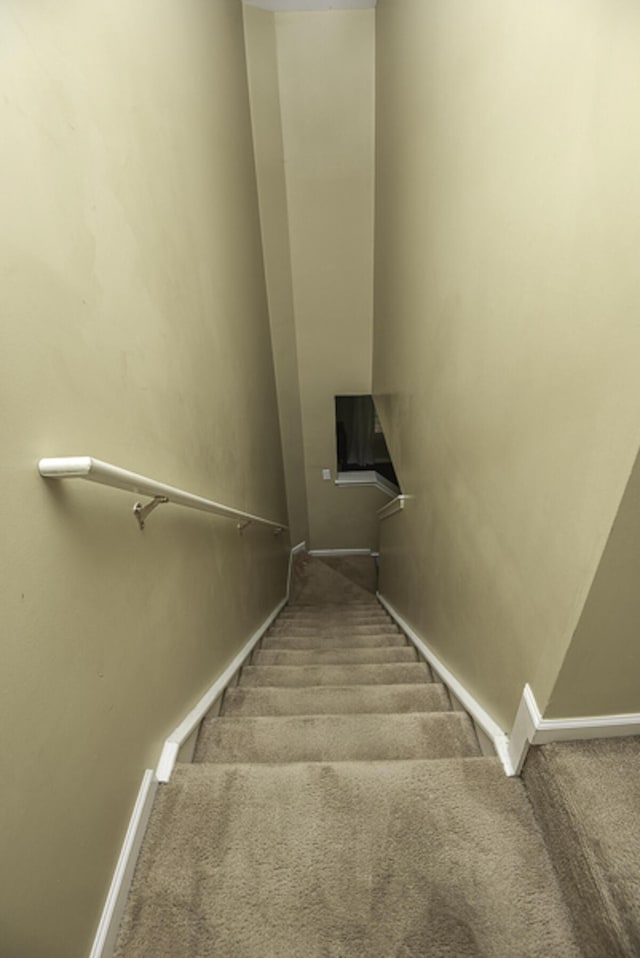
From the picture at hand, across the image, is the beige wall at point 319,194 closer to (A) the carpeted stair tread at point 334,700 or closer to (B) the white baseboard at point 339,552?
(B) the white baseboard at point 339,552

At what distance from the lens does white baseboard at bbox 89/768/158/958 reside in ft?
2.35

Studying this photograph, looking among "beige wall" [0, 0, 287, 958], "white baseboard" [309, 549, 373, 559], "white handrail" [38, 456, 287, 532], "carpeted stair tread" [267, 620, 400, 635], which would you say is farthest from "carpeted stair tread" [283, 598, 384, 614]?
"white handrail" [38, 456, 287, 532]

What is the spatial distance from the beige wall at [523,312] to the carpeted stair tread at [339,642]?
65 centimetres

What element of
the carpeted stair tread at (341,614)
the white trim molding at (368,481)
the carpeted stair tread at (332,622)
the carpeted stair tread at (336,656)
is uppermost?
the carpeted stair tread at (336,656)

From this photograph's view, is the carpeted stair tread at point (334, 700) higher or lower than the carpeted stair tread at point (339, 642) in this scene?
higher

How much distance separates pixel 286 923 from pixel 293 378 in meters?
3.67

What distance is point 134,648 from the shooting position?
34.8 inches

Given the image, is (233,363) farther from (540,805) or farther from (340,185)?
(340,185)

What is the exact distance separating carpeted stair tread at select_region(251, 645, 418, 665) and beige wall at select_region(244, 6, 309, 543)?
7.59 ft

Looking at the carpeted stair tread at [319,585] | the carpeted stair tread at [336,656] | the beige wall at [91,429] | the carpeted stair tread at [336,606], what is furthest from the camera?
the carpeted stair tread at [319,585]

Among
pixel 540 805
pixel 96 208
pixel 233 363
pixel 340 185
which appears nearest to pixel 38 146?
pixel 96 208

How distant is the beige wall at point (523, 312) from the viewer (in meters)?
0.60

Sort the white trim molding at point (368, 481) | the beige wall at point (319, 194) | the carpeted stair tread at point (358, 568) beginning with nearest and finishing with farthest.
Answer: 1. the beige wall at point (319, 194)
2. the white trim molding at point (368, 481)
3. the carpeted stair tread at point (358, 568)

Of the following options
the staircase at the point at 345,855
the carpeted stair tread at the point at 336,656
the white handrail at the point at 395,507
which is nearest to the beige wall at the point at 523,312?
the staircase at the point at 345,855
